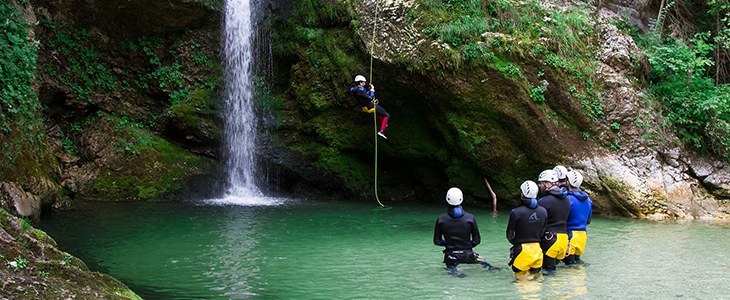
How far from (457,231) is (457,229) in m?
0.03

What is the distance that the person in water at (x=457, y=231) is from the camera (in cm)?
740

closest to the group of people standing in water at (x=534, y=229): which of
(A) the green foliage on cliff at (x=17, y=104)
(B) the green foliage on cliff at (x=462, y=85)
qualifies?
(B) the green foliage on cliff at (x=462, y=85)

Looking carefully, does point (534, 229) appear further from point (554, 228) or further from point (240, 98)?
point (240, 98)

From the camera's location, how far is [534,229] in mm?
7277

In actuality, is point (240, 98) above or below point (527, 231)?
above

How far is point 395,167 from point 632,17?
795 centimetres

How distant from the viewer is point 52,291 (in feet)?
14.7

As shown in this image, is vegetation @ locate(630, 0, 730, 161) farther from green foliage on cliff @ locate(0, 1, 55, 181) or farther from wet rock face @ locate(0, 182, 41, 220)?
green foliage on cliff @ locate(0, 1, 55, 181)

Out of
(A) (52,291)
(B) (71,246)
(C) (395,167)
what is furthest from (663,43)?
(A) (52,291)

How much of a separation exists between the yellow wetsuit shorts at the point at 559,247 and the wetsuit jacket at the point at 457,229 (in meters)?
1.02

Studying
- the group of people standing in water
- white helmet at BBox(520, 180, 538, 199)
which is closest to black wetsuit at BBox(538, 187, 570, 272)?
the group of people standing in water

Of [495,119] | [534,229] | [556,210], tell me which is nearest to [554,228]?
[556,210]

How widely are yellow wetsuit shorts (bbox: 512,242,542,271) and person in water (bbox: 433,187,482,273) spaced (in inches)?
20.7

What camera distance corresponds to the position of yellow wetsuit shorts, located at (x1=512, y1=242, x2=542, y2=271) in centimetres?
729
